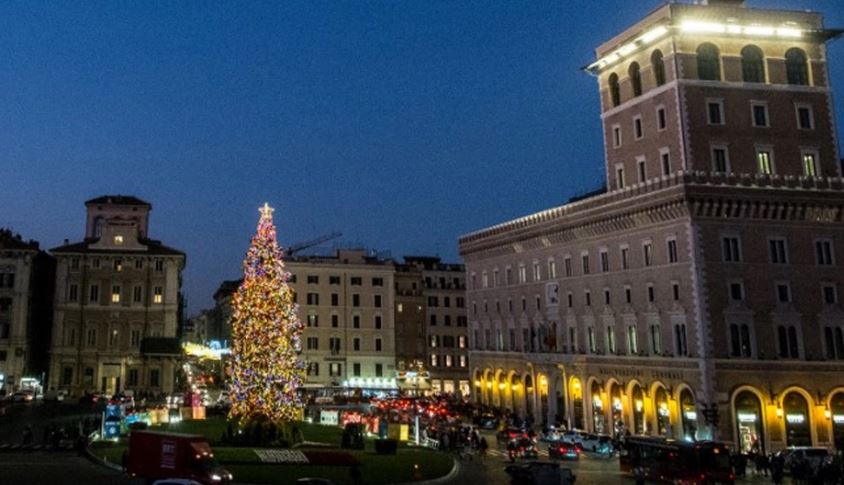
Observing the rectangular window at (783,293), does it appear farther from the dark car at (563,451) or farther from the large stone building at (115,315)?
the large stone building at (115,315)

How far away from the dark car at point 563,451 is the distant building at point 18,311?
57688mm

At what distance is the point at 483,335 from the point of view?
79375mm

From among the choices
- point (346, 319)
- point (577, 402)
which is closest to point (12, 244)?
point (346, 319)

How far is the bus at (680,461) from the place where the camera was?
32188 mm

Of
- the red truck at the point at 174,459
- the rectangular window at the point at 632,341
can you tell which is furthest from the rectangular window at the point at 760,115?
the red truck at the point at 174,459

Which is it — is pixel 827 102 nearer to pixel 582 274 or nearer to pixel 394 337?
pixel 582 274

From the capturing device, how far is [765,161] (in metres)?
54.1

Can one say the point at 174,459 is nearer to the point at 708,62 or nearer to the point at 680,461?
the point at 680,461

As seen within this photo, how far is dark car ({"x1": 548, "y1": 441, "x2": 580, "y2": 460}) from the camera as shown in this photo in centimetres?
4453

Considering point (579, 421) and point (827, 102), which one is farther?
point (579, 421)

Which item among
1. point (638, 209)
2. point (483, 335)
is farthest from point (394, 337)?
point (638, 209)

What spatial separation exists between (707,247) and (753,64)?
51.6 feet

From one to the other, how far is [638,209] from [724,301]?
8903 millimetres

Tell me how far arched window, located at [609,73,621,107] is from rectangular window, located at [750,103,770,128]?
10.4 metres
